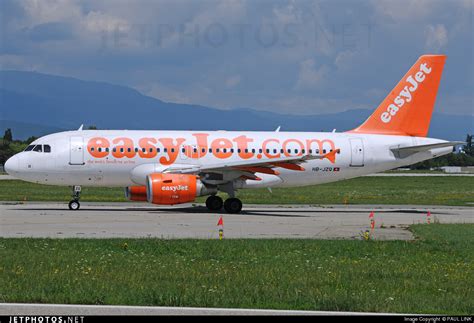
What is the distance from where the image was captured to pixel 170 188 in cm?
3222

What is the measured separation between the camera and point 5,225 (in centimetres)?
2544

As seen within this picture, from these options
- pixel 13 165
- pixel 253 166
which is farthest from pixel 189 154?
pixel 13 165

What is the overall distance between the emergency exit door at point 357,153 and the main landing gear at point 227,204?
650 centimetres

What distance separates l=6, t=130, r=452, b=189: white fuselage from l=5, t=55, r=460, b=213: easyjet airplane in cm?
4

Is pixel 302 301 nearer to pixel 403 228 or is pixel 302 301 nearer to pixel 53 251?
pixel 53 251

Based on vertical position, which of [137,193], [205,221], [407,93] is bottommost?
[205,221]

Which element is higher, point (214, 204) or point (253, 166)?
point (253, 166)

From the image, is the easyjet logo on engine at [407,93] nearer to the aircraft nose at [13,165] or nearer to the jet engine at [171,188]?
the jet engine at [171,188]

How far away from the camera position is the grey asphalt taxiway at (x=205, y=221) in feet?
77.0

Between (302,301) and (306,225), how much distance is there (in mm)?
15411

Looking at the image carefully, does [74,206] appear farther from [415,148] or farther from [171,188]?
[415,148]

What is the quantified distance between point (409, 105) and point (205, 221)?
14574 mm

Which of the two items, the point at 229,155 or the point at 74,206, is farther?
the point at 229,155

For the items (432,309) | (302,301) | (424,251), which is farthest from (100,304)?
(424,251)
